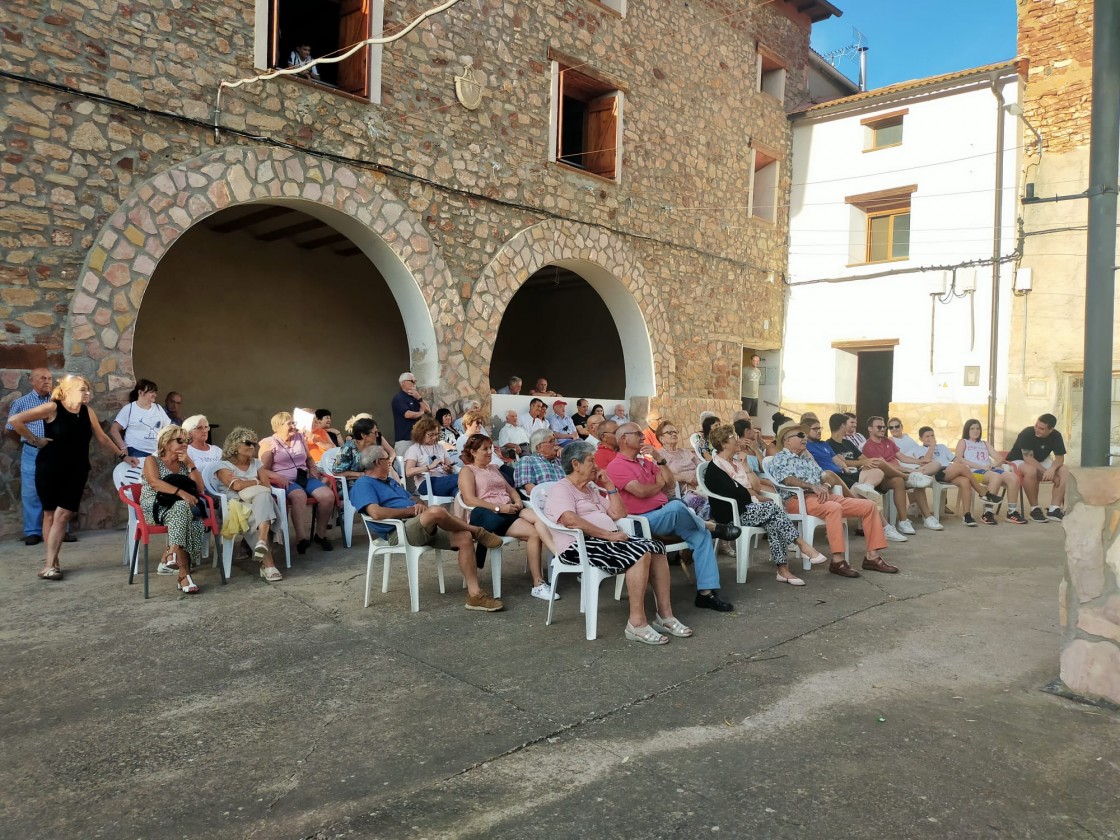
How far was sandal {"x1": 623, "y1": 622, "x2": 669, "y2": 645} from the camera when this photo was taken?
12.1 ft

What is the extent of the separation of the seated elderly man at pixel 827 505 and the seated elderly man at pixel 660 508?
47.8 inches

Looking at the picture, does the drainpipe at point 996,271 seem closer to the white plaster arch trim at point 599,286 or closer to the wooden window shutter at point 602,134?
the white plaster arch trim at point 599,286

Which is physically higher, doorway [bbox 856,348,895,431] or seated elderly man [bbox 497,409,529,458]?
doorway [bbox 856,348,895,431]

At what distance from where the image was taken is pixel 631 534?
438cm

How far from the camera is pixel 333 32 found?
362 inches

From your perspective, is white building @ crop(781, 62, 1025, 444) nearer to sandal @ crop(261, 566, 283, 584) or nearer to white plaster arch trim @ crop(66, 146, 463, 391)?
white plaster arch trim @ crop(66, 146, 463, 391)

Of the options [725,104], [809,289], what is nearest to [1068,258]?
[809,289]

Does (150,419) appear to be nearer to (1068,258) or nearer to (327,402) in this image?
(327,402)

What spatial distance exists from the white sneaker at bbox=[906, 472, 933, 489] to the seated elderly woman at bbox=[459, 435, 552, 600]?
14.2 ft

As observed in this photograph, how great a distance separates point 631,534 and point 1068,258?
33.0 feet

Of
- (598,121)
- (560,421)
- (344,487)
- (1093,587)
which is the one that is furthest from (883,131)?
(1093,587)

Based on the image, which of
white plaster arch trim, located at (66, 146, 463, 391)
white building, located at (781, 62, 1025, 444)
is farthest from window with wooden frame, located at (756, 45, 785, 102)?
white plaster arch trim, located at (66, 146, 463, 391)

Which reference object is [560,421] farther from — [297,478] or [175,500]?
[175,500]

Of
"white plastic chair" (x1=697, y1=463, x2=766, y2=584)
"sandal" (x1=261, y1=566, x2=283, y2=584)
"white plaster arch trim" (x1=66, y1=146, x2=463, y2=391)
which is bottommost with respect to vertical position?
"sandal" (x1=261, y1=566, x2=283, y2=584)
